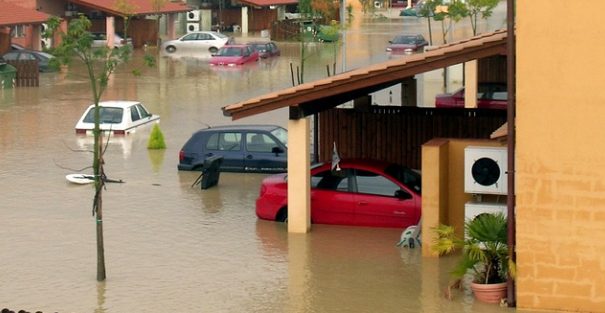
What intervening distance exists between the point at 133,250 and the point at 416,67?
5.69 meters

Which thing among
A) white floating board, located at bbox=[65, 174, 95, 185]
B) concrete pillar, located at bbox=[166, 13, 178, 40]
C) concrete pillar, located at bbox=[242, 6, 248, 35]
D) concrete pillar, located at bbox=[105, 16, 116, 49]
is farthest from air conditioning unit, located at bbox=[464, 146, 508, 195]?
concrete pillar, located at bbox=[242, 6, 248, 35]

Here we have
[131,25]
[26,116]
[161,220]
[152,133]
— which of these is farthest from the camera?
[131,25]

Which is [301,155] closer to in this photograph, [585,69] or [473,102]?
[585,69]

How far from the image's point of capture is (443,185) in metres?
22.5

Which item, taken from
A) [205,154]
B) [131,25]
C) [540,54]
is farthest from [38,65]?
[540,54]

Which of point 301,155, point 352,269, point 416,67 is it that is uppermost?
point 416,67

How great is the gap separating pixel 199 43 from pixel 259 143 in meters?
40.4

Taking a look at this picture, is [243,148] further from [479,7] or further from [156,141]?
[479,7]

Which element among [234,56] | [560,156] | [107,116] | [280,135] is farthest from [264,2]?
[560,156]

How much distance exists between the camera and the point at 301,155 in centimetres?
2405

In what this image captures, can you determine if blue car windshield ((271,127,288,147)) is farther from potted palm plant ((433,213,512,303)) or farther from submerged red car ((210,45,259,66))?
submerged red car ((210,45,259,66))

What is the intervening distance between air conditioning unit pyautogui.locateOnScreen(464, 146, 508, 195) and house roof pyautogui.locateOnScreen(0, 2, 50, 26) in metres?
42.9

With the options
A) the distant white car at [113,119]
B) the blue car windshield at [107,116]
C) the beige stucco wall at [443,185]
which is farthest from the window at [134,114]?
the beige stucco wall at [443,185]

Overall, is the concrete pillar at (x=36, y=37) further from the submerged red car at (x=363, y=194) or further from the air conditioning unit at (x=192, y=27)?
the submerged red car at (x=363, y=194)
